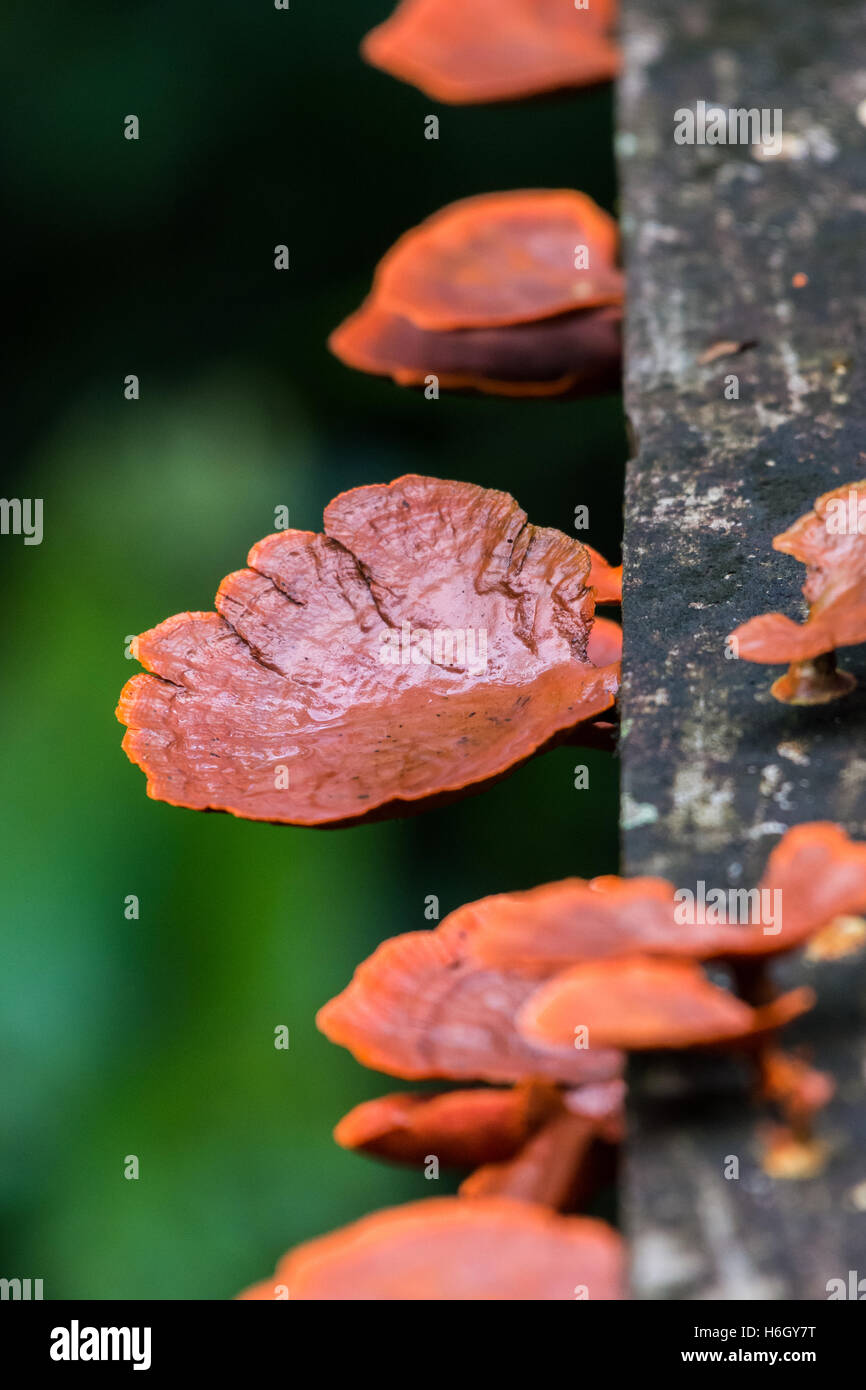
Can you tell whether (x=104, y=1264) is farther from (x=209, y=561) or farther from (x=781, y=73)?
(x=781, y=73)

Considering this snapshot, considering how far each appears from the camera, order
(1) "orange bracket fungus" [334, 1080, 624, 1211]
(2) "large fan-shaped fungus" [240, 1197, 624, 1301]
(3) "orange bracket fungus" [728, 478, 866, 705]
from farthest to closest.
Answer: (3) "orange bracket fungus" [728, 478, 866, 705], (1) "orange bracket fungus" [334, 1080, 624, 1211], (2) "large fan-shaped fungus" [240, 1197, 624, 1301]

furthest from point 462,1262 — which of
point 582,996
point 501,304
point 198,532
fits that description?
point 198,532

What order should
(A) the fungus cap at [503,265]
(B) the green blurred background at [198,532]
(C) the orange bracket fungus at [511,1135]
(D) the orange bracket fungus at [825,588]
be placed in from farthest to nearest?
(B) the green blurred background at [198,532], (A) the fungus cap at [503,265], (D) the orange bracket fungus at [825,588], (C) the orange bracket fungus at [511,1135]

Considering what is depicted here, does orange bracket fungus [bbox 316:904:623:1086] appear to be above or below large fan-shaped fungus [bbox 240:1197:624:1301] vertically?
above

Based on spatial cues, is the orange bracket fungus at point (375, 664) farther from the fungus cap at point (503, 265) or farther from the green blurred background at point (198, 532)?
the green blurred background at point (198, 532)

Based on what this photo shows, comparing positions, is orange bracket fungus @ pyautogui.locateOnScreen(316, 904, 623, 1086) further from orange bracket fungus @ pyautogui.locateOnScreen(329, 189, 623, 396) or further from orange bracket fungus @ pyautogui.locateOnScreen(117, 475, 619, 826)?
orange bracket fungus @ pyautogui.locateOnScreen(329, 189, 623, 396)

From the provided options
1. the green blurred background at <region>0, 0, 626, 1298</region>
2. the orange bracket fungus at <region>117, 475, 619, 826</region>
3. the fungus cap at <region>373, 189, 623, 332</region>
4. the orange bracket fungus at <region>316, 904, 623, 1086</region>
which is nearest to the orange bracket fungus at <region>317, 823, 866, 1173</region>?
the orange bracket fungus at <region>316, 904, 623, 1086</region>

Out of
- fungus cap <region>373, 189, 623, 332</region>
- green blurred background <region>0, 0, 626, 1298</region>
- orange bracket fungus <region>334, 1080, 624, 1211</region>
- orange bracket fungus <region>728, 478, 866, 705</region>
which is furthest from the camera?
green blurred background <region>0, 0, 626, 1298</region>

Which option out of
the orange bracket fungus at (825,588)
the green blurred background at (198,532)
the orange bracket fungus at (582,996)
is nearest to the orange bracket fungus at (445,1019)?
the orange bracket fungus at (582,996)
